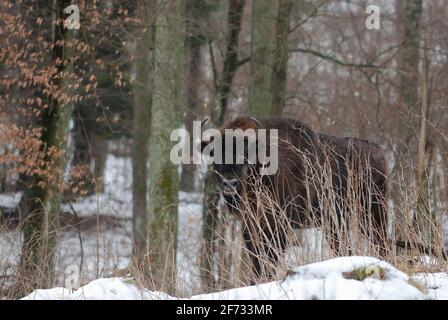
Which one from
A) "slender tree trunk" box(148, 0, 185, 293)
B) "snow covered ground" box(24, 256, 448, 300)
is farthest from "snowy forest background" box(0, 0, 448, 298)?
"snow covered ground" box(24, 256, 448, 300)

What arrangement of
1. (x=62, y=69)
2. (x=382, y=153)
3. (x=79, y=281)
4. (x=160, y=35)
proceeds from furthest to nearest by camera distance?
(x=160, y=35)
(x=62, y=69)
(x=382, y=153)
(x=79, y=281)

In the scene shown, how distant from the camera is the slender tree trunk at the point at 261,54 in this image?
1400 cm

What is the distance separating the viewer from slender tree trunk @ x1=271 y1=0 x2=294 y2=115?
45.7ft

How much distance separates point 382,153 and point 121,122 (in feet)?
33.1

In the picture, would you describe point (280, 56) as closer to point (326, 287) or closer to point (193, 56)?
point (193, 56)

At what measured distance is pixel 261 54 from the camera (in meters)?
14.1

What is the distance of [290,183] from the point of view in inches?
388

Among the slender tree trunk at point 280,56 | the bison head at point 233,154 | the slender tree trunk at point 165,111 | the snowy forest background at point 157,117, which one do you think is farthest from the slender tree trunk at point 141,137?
the bison head at point 233,154

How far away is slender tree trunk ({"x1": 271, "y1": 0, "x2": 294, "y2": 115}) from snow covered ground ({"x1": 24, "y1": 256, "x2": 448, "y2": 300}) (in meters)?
8.42

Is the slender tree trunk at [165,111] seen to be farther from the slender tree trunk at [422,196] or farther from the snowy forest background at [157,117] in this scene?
the slender tree trunk at [422,196]

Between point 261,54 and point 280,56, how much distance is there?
35 centimetres
